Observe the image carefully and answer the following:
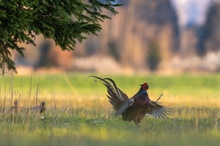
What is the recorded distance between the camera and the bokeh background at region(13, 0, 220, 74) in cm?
5256

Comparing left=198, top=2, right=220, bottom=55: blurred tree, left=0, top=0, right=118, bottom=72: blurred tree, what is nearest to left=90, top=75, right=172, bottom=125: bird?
left=0, top=0, right=118, bottom=72: blurred tree

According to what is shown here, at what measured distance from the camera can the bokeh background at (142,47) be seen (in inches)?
2069

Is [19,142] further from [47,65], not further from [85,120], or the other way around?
[47,65]

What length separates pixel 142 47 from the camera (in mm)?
65250

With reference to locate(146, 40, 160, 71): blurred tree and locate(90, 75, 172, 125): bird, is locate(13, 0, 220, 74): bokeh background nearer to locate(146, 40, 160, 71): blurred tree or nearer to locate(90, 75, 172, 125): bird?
locate(146, 40, 160, 71): blurred tree

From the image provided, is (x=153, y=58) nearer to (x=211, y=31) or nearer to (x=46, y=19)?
(x=211, y=31)

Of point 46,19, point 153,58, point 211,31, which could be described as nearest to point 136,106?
point 46,19

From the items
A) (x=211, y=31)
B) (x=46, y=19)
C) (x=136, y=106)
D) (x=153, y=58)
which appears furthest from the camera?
(x=211, y=31)

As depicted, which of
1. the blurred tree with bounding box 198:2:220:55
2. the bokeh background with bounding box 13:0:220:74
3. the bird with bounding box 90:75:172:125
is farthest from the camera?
the blurred tree with bounding box 198:2:220:55

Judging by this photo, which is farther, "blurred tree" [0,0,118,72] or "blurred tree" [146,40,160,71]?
"blurred tree" [146,40,160,71]

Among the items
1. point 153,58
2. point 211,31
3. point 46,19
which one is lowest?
point 46,19

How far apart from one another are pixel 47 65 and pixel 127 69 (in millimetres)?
6065

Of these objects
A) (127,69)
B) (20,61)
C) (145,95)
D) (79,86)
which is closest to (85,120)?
(145,95)

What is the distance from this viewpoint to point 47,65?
5275cm
